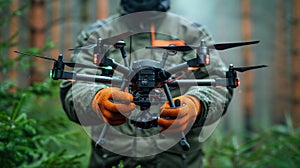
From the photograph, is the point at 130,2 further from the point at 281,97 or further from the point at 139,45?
the point at 281,97

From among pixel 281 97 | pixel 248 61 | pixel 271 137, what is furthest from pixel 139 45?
pixel 281 97

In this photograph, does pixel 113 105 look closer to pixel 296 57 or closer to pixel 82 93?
pixel 82 93

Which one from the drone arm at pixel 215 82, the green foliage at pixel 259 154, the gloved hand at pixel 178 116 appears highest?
the drone arm at pixel 215 82

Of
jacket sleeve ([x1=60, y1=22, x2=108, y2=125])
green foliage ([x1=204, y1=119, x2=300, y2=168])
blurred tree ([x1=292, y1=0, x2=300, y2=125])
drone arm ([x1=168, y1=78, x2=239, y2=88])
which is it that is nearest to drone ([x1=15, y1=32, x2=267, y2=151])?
drone arm ([x1=168, y1=78, x2=239, y2=88])

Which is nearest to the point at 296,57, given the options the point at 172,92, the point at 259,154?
the point at 259,154

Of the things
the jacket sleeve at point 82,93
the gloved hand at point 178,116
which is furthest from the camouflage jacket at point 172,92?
the gloved hand at point 178,116

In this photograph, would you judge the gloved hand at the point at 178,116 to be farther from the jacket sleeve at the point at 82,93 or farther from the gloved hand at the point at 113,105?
the jacket sleeve at the point at 82,93

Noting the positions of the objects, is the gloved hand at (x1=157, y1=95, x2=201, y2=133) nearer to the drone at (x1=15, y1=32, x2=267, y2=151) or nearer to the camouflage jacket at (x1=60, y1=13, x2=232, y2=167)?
the drone at (x1=15, y1=32, x2=267, y2=151)
